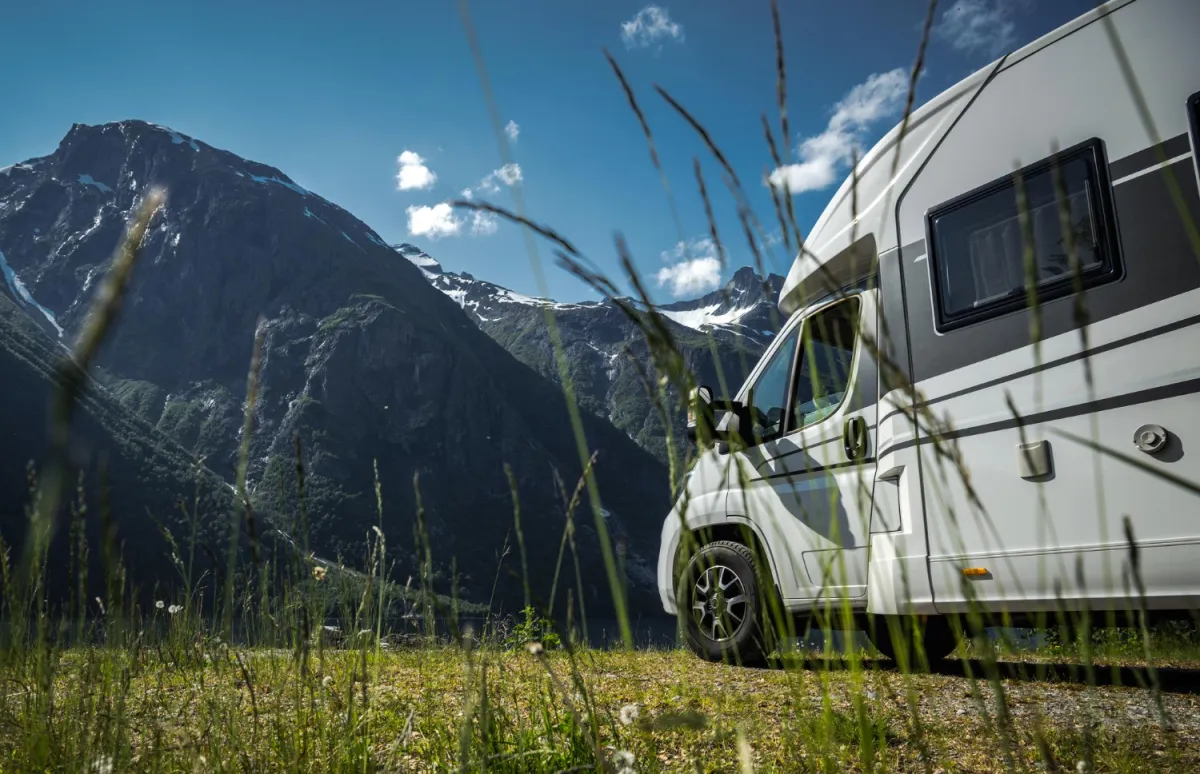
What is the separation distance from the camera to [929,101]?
199 inches

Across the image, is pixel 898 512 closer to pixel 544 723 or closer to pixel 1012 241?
pixel 1012 241

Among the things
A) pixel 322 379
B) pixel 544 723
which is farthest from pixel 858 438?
pixel 322 379

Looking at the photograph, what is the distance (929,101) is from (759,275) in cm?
419

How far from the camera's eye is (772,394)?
6137 millimetres

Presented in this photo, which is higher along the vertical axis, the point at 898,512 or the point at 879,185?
the point at 879,185

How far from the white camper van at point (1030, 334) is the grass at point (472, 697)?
57cm

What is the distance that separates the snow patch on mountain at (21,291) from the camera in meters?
184

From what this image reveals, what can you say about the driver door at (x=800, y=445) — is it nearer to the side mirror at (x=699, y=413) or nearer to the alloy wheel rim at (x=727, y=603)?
the alloy wheel rim at (x=727, y=603)

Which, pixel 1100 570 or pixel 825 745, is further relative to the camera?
pixel 1100 570

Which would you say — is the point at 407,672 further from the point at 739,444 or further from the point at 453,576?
the point at 739,444

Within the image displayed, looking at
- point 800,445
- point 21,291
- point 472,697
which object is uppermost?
point 21,291

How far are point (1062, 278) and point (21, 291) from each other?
234 meters

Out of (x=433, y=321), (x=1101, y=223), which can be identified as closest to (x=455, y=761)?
(x=1101, y=223)

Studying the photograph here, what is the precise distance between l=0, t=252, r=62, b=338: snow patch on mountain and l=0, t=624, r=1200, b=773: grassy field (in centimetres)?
21768
